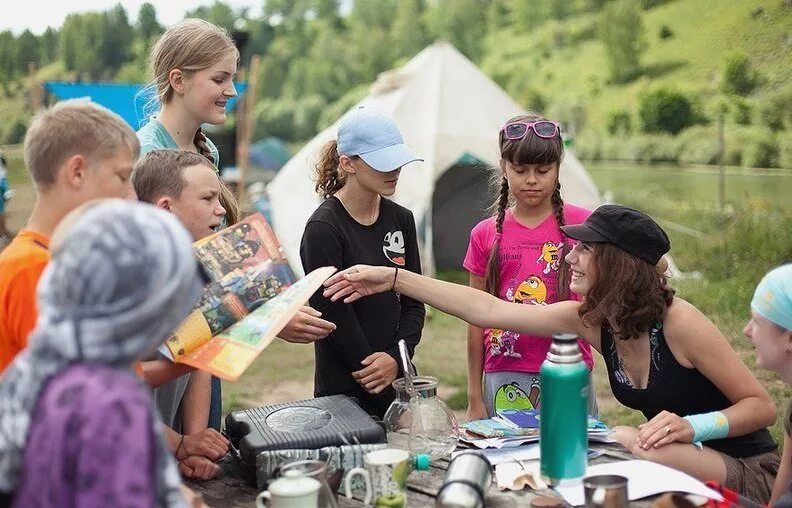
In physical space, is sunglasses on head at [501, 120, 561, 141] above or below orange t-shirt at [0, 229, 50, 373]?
above

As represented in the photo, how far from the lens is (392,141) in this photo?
125 inches

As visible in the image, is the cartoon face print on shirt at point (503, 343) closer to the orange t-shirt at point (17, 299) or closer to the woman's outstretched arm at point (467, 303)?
the woman's outstretched arm at point (467, 303)

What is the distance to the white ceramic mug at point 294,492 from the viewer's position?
5.65ft

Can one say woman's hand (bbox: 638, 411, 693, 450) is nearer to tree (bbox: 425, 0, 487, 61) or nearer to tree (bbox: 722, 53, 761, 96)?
tree (bbox: 722, 53, 761, 96)

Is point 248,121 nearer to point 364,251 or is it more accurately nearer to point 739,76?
point 739,76

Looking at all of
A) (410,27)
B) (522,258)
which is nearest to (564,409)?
(522,258)

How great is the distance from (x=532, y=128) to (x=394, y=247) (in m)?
0.75

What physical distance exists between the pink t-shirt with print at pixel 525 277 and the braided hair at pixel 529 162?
21 mm

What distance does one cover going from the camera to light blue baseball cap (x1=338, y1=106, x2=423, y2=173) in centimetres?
311

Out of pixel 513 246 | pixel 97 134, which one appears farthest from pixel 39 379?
pixel 513 246

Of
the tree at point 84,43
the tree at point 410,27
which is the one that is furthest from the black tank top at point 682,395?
the tree at point 410,27

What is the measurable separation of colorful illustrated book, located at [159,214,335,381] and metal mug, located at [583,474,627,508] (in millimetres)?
774

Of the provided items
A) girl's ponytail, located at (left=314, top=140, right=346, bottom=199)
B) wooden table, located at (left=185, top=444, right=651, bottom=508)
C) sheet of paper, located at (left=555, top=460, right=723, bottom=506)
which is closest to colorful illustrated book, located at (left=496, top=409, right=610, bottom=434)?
wooden table, located at (left=185, top=444, right=651, bottom=508)

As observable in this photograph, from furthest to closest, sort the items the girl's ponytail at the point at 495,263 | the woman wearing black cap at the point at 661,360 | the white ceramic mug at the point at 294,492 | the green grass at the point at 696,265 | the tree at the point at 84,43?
the tree at the point at 84,43
the green grass at the point at 696,265
the girl's ponytail at the point at 495,263
the woman wearing black cap at the point at 661,360
the white ceramic mug at the point at 294,492
